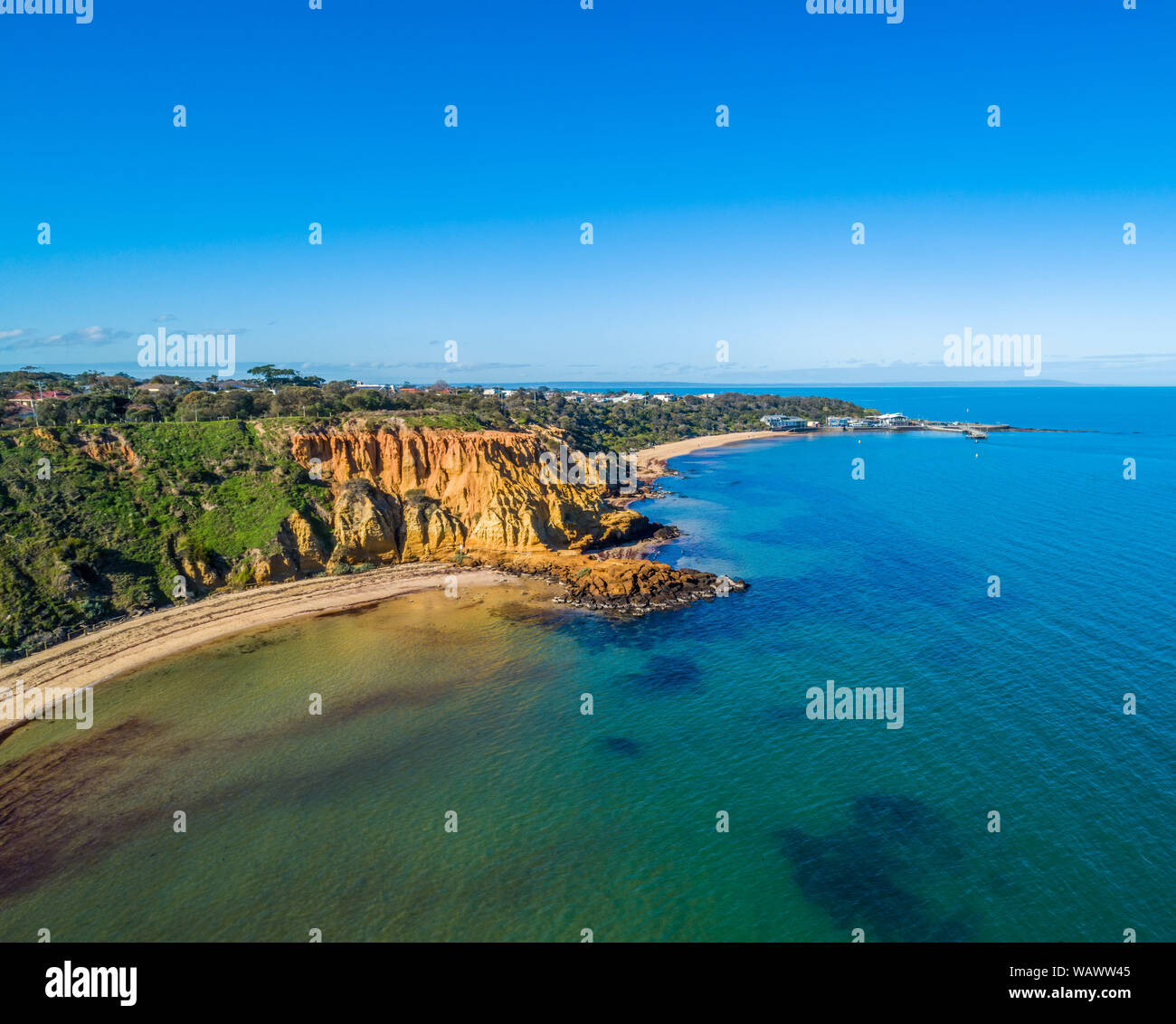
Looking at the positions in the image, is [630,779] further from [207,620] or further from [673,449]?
[673,449]

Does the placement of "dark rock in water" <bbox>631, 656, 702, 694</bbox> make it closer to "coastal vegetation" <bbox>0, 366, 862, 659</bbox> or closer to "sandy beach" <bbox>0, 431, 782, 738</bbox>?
"coastal vegetation" <bbox>0, 366, 862, 659</bbox>

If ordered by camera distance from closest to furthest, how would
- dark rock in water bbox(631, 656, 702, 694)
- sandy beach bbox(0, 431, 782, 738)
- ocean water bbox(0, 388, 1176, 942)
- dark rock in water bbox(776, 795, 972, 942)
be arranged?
dark rock in water bbox(776, 795, 972, 942) < ocean water bbox(0, 388, 1176, 942) < dark rock in water bbox(631, 656, 702, 694) < sandy beach bbox(0, 431, 782, 738)

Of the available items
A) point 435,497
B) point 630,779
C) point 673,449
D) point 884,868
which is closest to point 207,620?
point 435,497

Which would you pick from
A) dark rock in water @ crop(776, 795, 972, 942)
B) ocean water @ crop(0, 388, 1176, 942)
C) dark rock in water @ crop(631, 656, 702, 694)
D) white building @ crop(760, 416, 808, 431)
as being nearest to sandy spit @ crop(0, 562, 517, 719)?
ocean water @ crop(0, 388, 1176, 942)

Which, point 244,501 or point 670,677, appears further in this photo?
point 244,501

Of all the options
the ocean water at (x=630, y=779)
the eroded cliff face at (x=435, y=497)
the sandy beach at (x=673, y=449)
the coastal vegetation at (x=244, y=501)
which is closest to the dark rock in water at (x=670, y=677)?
the ocean water at (x=630, y=779)
